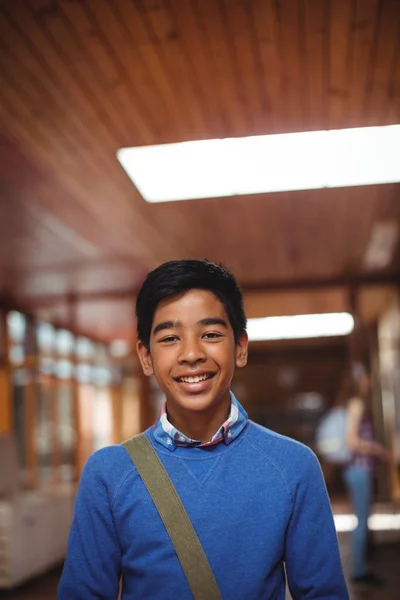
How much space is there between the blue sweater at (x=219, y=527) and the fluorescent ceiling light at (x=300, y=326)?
327 inches

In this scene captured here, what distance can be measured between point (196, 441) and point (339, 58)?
2.21m

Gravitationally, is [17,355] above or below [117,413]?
above

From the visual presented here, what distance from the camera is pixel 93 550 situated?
131cm

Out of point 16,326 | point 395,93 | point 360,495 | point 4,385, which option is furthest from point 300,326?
point 395,93

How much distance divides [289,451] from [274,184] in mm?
3234

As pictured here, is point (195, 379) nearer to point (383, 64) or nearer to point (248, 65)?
point (248, 65)

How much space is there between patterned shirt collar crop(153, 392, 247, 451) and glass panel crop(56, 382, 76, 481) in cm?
911

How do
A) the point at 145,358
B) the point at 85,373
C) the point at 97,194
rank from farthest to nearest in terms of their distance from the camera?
1. the point at 85,373
2. the point at 97,194
3. the point at 145,358

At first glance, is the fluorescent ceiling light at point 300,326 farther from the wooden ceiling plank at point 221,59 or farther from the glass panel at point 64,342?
the wooden ceiling plank at point 221,59

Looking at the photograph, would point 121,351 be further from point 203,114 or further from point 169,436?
point 169,436

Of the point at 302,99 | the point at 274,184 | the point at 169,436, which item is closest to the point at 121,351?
the point at 274,184

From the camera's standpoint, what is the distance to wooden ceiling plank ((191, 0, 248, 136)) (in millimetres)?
2656

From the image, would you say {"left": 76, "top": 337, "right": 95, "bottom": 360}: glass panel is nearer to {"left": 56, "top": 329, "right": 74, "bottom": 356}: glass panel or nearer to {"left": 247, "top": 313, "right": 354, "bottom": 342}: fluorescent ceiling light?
{"left": 56, "top": 329, "right": 74, "bottom": 356}: glass panel

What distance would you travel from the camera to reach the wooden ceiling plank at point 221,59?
2656 millimetres
